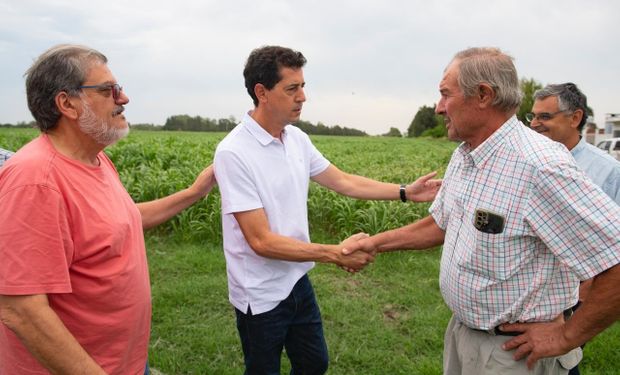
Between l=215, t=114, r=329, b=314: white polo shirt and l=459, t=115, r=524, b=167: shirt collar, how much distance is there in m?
1.13

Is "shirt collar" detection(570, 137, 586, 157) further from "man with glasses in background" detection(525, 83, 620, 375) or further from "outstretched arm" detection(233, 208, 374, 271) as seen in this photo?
"outstretched arm" detection(233, 208, 374, 271)

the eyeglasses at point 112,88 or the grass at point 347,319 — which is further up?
the eyeglasses at point 112,88

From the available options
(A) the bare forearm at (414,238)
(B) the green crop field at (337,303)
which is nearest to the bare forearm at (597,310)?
(A) the bare forearm at (414,238)

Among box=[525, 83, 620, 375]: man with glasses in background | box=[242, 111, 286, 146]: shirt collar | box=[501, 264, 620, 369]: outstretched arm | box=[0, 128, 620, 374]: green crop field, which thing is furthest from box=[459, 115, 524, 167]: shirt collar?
box=[0, 128, 620, 374]: green crop field

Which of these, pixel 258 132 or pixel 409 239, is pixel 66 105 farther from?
pixel 409 239

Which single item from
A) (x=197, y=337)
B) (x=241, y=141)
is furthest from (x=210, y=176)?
(x=197, y=337)

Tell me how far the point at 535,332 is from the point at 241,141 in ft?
5.79

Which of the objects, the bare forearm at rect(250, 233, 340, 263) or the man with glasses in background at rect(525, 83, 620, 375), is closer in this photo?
the bare forearm at rect(250, 233, 340, 263)

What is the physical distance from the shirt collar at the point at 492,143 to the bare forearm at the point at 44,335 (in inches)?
70.2

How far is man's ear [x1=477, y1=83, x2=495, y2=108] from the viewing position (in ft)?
6.79

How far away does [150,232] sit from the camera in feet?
25.1

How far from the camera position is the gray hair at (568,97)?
11.7 ft

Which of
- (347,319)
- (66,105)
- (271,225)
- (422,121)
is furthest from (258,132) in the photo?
(422,121)

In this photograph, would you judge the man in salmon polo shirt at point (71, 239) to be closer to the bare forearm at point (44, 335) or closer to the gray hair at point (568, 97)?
the bare forearm at point (44, 335)
